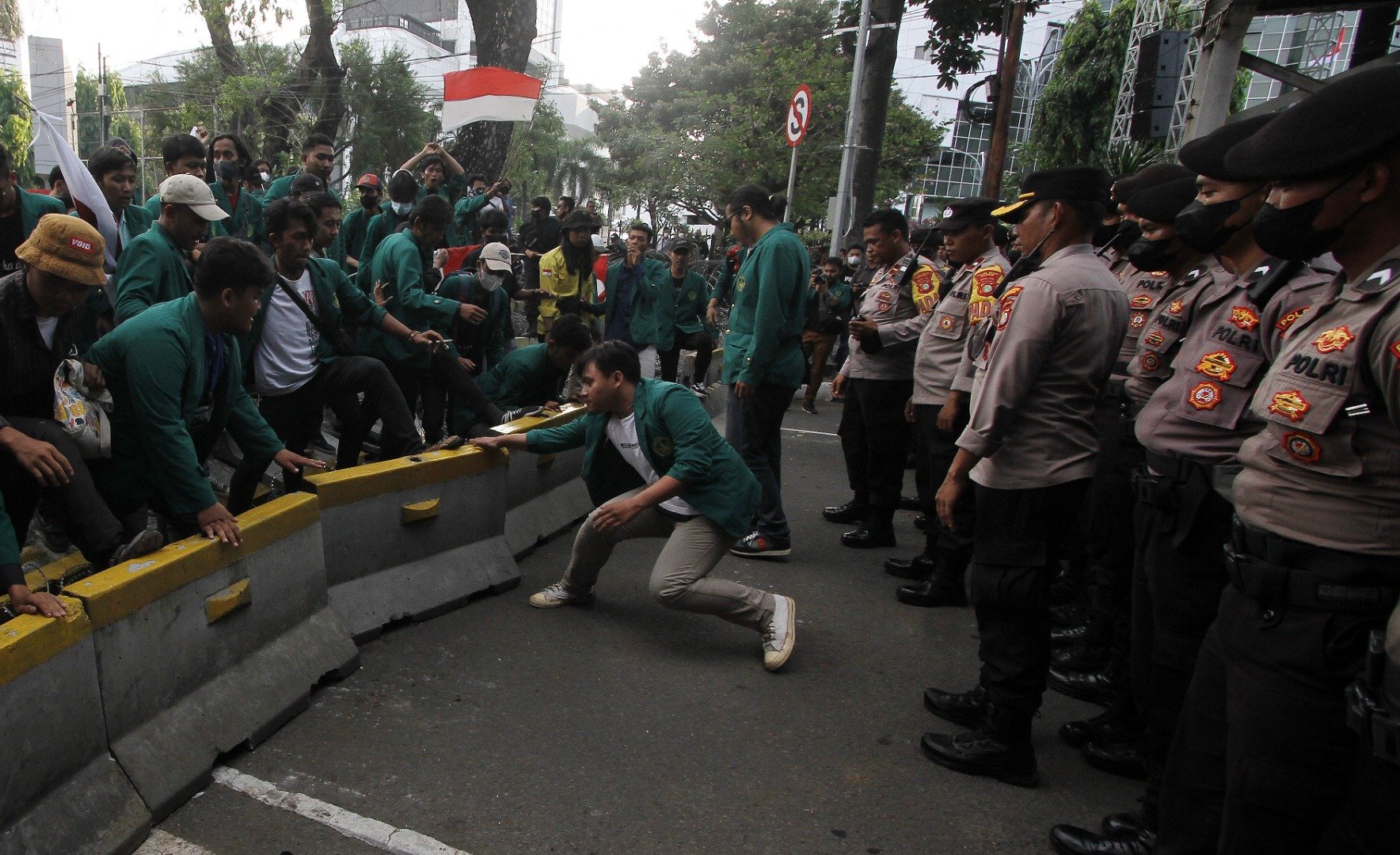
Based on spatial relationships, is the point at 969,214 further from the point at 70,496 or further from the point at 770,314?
the point at 70,496

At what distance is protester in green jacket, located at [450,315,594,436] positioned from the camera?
5.65 meters

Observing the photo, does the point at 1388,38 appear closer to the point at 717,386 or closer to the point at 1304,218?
the point at 717,386

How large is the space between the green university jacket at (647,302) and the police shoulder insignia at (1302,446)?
699 cm

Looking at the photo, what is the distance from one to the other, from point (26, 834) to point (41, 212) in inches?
126

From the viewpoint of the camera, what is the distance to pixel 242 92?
21.8 m

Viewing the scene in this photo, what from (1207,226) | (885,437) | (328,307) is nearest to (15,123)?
(328,307)

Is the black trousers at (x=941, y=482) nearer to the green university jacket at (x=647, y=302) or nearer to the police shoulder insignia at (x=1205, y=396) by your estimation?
the police shoulder insignia at (x=1205, y=396)

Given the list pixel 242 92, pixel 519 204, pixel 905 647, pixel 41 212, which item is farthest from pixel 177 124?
pixel 905 647

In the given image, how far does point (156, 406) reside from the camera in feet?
10.2

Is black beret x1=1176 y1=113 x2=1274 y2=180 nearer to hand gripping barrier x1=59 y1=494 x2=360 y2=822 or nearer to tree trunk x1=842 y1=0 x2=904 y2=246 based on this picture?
hand gripping barrier x1=59 y1=494 x2=360 y2=822

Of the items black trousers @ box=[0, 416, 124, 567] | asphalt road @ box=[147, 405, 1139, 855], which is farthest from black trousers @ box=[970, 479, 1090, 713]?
black trousers @ box=[0, 416, 124, 567]

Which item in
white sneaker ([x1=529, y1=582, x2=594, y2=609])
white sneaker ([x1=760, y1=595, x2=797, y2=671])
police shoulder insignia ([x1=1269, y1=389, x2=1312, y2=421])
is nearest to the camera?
police shoulder insignia ([x1=1269, y1=389, x2=1312, y2=421])

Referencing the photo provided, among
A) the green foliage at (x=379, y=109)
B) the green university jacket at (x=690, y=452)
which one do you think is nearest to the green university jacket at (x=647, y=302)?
the green university jacket at (x=690, y=452)

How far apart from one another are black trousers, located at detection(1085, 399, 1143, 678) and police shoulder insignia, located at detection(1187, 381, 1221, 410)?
848 millimetres
